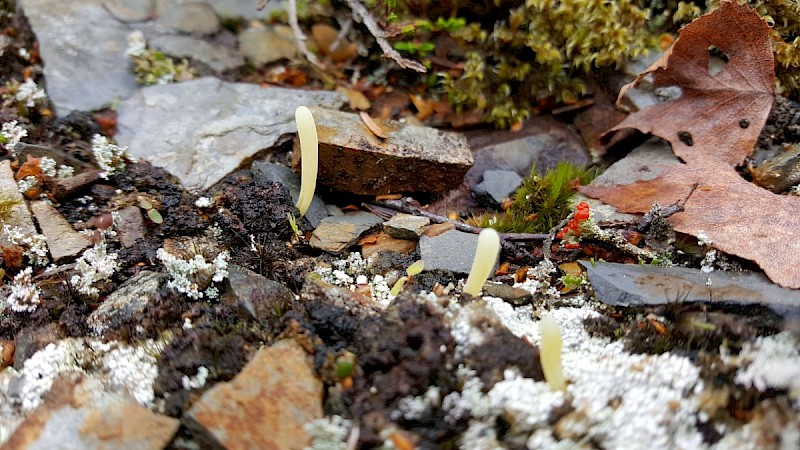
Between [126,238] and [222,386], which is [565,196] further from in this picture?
[126,238]

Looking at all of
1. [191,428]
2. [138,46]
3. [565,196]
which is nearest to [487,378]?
[191,428]

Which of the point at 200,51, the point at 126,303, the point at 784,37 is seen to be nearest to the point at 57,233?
the point at 126,303

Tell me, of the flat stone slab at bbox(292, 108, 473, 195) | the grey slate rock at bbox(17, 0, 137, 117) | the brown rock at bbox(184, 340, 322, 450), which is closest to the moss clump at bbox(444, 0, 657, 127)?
the flat stone slab at bbox(292, 108, 473, 195)

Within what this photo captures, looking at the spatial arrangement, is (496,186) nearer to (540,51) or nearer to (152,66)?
(540,51)

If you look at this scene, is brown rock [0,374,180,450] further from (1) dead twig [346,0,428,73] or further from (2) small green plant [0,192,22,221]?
(1) dead twig [346,0,428,73]

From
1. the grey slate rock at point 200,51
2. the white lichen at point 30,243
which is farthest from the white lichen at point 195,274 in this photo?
the grey slate rock at point 200,51

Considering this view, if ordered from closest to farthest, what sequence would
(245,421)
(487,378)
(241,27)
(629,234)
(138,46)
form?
(245,421), (487,378), (629,234), (138,46), (241,27)
